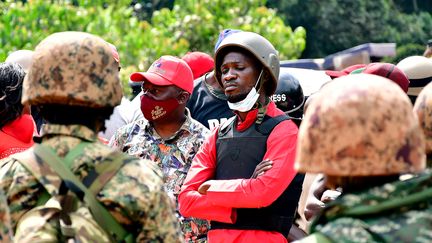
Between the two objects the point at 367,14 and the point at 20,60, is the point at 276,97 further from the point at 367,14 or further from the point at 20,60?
the point at 367,14

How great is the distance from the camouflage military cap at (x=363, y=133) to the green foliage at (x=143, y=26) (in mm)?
14572

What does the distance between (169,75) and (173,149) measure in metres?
0.57

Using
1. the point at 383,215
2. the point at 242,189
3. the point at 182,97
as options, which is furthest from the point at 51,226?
the point at 182,97

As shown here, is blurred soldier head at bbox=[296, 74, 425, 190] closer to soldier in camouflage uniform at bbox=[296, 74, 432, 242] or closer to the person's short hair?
soldier in camouflage uniform at bbox=[296, 74, 432, 242]

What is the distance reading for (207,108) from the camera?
29.1ft

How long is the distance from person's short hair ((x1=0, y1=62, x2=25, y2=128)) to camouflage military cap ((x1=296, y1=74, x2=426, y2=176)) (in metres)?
3.44

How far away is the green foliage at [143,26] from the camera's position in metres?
A: 20.1

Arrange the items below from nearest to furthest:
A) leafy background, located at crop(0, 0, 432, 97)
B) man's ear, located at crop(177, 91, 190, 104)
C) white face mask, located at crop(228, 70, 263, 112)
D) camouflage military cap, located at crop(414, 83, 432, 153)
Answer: camouflage military cap, located at crop(414, 83, 432, 153)
white face mask, located at crop(228, 70, 263, 112)
man's ear, located at crop(177, 91, 190, 104)
leafy background, located at crop(0, 0, 432, 97)

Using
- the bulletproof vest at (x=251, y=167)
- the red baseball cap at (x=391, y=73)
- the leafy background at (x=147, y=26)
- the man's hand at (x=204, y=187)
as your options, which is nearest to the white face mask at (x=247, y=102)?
the bulletproof vest at (x=251, y=167)

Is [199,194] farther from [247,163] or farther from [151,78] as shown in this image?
[151,78]

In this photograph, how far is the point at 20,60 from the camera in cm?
884

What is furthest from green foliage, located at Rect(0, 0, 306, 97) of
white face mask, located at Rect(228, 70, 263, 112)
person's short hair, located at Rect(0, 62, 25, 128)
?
white face mask, located at Rect(228, 70, 263, 112)

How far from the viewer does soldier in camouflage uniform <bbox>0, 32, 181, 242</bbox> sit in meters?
4.72

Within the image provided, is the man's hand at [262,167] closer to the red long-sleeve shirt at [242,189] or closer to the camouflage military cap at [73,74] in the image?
the red long-sleeve shirt at [242,189]
